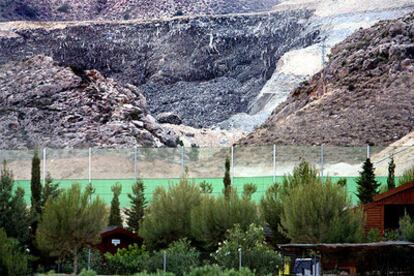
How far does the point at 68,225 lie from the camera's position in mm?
53312

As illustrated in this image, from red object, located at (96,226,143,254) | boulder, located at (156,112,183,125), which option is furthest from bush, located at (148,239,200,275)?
boulder, located at (156,112,183,125)

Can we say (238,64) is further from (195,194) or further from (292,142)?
(195,194)

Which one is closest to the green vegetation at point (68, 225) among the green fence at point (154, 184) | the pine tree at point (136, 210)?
the pine tree at point (136, 210)

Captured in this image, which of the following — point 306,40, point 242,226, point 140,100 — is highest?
point 306,40

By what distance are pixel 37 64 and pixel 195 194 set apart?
196ft

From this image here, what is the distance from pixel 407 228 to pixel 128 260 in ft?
37.1

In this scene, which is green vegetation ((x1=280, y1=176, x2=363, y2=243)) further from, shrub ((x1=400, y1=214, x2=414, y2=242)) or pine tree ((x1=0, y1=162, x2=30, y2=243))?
pine tree ((x1=0, y1=162, x2=30, y2=243))

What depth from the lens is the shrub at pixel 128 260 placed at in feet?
166

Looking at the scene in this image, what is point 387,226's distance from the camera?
5841 centimetres

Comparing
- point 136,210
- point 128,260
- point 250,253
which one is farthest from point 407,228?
point 136,210

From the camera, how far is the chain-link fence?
70250mm

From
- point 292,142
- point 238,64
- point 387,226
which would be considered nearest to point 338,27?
point 238,64

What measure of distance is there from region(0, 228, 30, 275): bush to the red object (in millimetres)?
7118

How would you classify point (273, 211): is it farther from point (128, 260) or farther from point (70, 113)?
point (70, 113)
